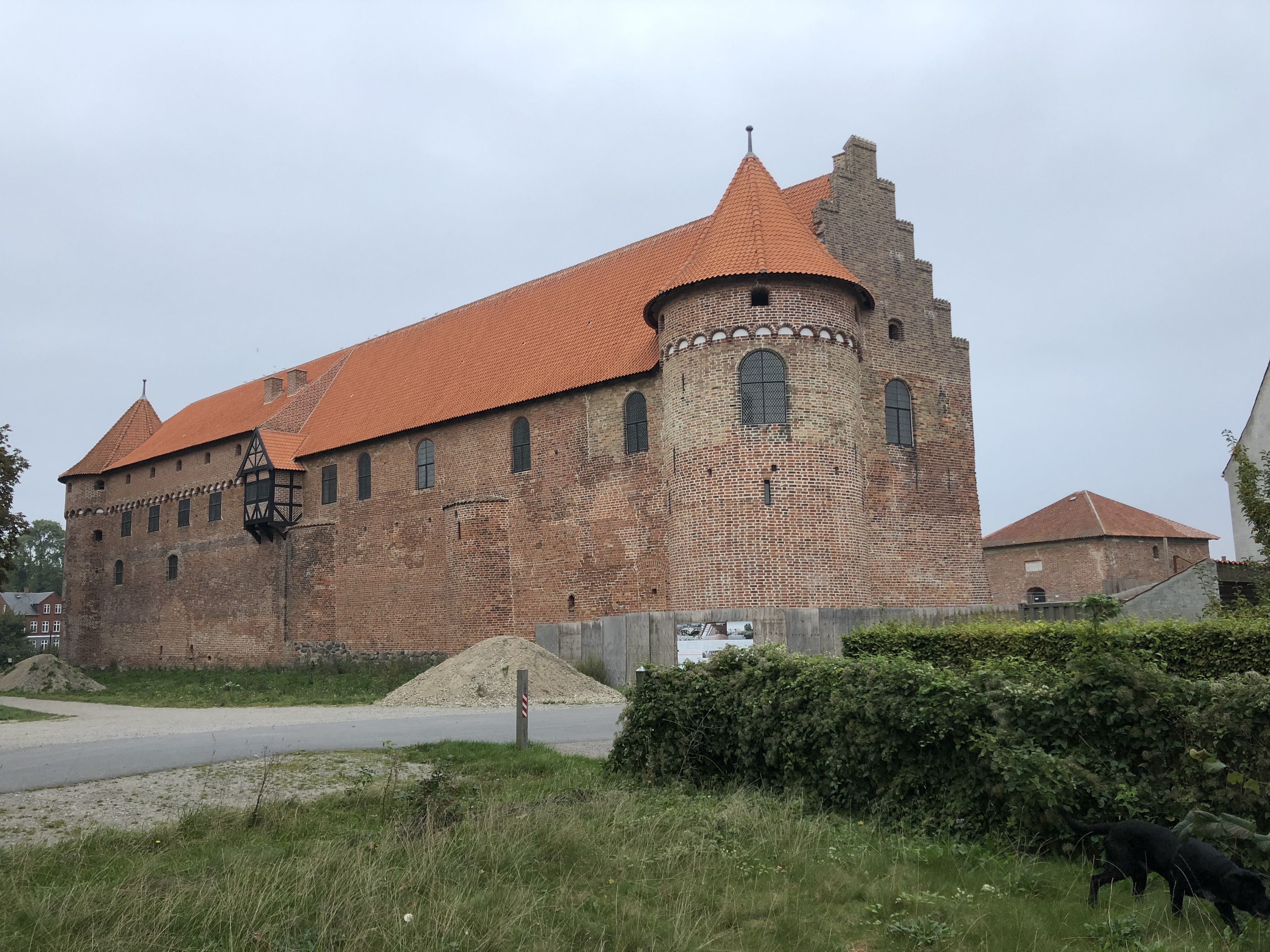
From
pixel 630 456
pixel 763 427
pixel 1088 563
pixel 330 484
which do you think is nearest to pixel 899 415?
pixel 763 427

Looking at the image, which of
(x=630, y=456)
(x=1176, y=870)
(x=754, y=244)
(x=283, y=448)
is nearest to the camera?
(x=1176, y=870)

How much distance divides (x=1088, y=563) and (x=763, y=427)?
29.4m

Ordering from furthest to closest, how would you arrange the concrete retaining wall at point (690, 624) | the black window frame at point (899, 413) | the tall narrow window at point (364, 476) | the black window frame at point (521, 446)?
the tall narrow window at point (364, 476) → the black window frame at point (521, 446) → the black window frame at point (899, 413) → the concrete retaining wall at point (690, 624)

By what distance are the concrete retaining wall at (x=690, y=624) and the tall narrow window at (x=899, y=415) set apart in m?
4.41

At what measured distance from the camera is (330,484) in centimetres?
3488

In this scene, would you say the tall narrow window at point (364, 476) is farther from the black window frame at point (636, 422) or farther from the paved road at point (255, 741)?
the paved road at point (255, 741)

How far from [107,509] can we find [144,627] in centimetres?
639

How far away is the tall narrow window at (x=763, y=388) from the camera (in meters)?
23.0

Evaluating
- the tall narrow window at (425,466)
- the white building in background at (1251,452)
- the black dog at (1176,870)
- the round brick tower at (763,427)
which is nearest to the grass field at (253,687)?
the tall narrow window at (425,466)

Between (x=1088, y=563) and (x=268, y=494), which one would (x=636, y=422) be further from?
(x=1088, y=563)

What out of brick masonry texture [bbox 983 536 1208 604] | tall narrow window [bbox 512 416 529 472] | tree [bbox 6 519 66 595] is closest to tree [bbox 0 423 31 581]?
tall narrow window [bbox 512 416 529 472]

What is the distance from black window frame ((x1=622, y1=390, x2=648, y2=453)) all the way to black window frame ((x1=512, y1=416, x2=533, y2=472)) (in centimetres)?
356

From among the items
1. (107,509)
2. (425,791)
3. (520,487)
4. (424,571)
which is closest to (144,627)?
(107,509)

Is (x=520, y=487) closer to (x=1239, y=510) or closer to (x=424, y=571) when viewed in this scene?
(x=424, y=571)
